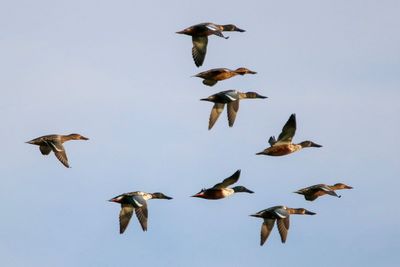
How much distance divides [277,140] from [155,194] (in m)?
4.69

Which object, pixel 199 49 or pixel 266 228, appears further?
pixel 266 228

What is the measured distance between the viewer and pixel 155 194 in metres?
60.3

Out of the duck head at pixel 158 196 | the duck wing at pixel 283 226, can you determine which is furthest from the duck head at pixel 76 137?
the duck wing at pixel 283 226

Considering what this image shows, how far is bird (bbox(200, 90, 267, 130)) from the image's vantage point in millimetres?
59375

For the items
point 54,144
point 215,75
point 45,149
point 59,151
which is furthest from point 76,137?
point 215,75

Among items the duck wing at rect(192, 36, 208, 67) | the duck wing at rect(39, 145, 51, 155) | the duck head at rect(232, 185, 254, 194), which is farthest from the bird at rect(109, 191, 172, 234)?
the duck wing at rect(192, 36, 208, 67)

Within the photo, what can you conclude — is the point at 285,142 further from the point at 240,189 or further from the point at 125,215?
the point at 125,215

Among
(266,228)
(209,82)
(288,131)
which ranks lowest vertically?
(266,228)

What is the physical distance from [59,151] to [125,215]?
2.82m

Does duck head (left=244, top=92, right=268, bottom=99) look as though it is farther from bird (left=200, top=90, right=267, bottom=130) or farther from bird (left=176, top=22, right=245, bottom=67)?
bird (left=176, top=22, right=245, bottom=67)

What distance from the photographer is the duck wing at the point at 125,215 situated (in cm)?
5800

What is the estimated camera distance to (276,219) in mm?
58781

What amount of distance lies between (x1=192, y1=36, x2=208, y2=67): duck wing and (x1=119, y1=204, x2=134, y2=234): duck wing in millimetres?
4932

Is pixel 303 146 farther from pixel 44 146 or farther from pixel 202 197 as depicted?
pixel 44 146
